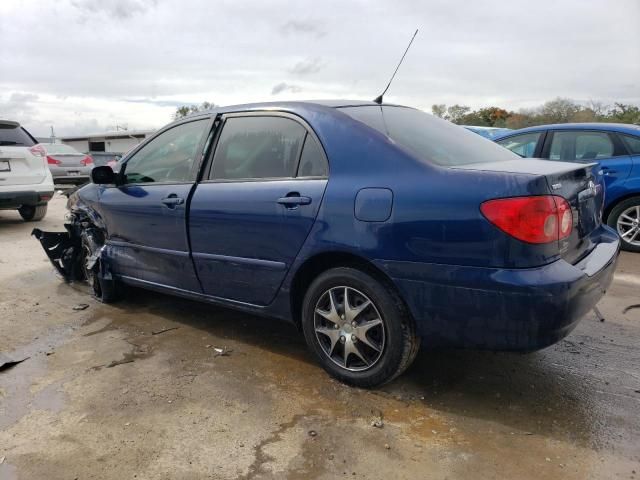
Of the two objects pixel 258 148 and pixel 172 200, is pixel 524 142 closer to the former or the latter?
pixel 258 148

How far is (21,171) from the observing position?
28.2 feet

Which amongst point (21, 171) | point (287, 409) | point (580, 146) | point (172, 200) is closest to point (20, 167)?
point (21, 171)

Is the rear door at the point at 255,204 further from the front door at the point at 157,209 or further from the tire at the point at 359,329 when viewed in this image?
the tire at the point at 359,329

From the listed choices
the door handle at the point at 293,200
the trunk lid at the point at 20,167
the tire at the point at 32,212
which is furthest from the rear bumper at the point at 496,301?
the tire at the point at 32,212

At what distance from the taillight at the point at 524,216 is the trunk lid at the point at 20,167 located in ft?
27.2

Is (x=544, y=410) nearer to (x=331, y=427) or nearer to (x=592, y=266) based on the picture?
(x=592, y=266)

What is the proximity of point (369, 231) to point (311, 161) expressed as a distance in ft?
2.02

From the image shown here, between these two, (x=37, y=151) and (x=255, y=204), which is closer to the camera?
(x=255, y=204)

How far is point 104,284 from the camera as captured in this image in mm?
4602

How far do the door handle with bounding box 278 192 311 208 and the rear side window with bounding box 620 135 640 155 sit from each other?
495cm

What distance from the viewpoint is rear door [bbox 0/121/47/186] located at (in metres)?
8.40

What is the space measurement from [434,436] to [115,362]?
2127mm

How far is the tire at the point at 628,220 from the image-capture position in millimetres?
6219

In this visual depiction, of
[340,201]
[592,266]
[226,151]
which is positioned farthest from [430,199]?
[226,151]
